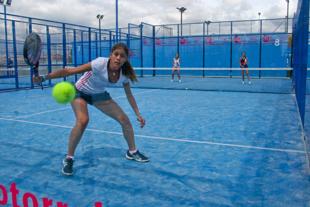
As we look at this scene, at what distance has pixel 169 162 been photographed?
495cm

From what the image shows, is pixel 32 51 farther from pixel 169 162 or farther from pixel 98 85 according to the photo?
pixel 169 162

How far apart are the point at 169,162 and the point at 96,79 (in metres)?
1.62

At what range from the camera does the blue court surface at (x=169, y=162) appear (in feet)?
12.3

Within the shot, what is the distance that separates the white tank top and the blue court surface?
1100 mm

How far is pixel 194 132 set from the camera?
22.8 ft

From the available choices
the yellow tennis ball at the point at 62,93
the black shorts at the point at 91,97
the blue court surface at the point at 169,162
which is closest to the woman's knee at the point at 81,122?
the black shorts at the point at 91,97

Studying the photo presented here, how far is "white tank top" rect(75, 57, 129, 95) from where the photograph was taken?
425cm

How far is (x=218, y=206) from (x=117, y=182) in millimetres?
1299

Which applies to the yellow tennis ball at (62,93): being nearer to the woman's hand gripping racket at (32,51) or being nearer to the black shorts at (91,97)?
the black shorts at (91,97)

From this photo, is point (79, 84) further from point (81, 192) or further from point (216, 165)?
point (216, 165)

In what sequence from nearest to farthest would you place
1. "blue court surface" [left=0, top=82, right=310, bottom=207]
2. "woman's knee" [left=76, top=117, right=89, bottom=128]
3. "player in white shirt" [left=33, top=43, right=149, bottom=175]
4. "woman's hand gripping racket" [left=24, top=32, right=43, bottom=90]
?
1. "blue court surface" [left=0, top=82, right=310, bottom=207]
2. "player in white shirt" [left=33, top=43, right=149, bottom=175]
3. "woman's knee" [left=76, top=117, right=89, bottom=128]
4. "woman's hand gripping racket" [left=24, top=32, right=43, bottom=90]

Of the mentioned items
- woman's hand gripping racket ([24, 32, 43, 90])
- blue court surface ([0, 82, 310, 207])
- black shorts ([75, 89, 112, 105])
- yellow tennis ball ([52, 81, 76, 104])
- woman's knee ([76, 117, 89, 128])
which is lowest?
blue court surface ([0, 82, 310, 207])

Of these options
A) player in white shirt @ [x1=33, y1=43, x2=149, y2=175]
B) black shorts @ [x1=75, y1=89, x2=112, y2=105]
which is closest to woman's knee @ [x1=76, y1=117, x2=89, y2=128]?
player in white shirt @ [x1=33, y1=43, x2=149, y2=175]

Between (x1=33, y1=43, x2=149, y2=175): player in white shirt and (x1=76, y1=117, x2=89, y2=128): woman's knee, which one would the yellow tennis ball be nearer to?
(x1=33, y1=43, x2=149, y2=175): player in white shirt
